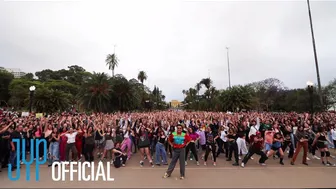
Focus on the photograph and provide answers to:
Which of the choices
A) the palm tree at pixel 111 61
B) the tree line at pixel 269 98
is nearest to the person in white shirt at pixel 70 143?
the tree line at pixel 269 98

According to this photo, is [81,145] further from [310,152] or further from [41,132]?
[310,152]

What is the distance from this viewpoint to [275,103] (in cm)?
5222

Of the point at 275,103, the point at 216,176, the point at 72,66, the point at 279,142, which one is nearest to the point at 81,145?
the point at 216,176

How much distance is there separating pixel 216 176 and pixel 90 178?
4237mm

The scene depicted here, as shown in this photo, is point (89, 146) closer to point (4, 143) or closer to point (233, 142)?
point (4, 143)

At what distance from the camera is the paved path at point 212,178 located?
5.87 m

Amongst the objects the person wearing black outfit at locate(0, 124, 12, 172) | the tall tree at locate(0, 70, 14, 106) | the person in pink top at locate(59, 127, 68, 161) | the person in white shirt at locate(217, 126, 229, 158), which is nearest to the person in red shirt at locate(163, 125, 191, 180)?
the person in white shirt at locate(217, 126, 229, 158)

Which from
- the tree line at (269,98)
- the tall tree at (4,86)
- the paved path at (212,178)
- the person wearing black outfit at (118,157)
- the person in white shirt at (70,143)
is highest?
the tall tree at (4,86)

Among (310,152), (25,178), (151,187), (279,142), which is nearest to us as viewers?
(151,187)

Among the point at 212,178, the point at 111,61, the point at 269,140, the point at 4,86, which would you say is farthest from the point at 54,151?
the point at 4,86

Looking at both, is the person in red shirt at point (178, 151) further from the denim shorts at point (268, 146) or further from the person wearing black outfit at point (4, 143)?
the person wearing black outfit at point (4, 143)

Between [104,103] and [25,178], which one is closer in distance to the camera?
[25,178]

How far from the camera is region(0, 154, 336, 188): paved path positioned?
19.2 ft

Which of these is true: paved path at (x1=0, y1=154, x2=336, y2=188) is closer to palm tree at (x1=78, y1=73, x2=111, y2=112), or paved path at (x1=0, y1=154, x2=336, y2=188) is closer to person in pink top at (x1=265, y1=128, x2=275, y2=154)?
person in pink top at (x1=265, y1=128, x2=275, y2=154)
